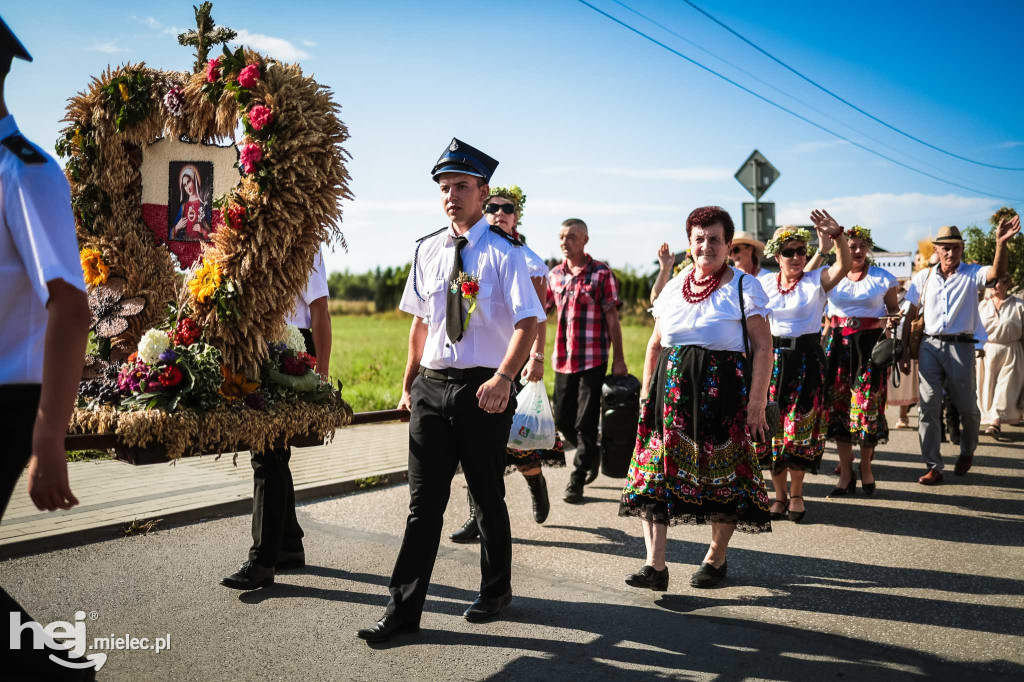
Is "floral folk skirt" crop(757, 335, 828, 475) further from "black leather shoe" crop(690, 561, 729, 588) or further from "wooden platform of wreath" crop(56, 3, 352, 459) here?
"wooden platform of wreath" crop(56, 3, 352, 459)

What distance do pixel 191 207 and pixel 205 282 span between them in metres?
0.66

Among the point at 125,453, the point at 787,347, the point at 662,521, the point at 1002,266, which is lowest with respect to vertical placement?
the point at 662,521

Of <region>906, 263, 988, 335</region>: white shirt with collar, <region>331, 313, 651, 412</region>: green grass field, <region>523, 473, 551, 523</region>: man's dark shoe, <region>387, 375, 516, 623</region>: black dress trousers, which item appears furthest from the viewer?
<region>331, 313, 651, 412</region>: green grass field

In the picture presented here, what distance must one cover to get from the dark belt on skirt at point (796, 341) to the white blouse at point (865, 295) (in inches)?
40.2

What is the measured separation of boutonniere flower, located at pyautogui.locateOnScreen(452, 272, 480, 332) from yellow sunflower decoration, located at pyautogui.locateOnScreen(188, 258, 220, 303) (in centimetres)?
123

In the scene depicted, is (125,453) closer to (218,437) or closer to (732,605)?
(218,437)

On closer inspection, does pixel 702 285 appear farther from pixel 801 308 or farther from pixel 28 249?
pixel 28 249

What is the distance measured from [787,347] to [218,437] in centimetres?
490

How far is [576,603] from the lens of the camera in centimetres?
475

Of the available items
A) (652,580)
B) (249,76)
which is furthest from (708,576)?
(249,76)

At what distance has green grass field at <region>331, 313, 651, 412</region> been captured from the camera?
45.0 ft

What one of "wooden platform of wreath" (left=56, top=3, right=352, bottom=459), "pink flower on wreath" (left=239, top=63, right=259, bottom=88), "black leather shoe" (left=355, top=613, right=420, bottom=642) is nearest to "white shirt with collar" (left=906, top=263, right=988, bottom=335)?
"wooden platform of wreath" (left=56, top=3, right=352, bottom=459)

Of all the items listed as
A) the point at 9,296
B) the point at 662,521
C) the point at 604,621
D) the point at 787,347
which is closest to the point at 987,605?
the point at 662,521

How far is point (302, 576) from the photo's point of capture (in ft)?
16.7
